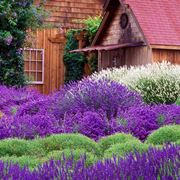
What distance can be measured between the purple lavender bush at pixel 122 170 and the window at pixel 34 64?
21541 millimetres

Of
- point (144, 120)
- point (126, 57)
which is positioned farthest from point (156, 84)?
point (126, 57)

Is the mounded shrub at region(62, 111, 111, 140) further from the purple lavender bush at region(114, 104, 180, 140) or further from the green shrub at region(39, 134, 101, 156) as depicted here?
the green shrub at region(39, 134, 101, 156)

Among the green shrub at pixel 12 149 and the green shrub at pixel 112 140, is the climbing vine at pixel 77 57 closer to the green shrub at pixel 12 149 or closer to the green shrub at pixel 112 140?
the green shrub at pixel 112 140

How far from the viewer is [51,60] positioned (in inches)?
1004

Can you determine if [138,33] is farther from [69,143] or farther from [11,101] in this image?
[69,143]

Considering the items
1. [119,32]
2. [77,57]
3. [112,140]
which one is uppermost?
[119,32]

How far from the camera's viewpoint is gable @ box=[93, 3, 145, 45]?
21.9 metres

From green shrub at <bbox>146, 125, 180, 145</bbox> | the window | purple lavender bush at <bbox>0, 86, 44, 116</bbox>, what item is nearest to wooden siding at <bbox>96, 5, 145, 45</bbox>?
the window

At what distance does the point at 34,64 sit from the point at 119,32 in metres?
4.22

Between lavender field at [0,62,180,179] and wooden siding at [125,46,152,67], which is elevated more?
wooden siding at [125,46,152,67]

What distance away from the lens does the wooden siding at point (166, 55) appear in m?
21.0

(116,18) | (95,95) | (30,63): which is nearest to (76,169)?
(95,95)

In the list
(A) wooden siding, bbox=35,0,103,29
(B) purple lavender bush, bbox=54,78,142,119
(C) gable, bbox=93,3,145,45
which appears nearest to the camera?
(B) purple lavender bush, bbox=54,78,142,119

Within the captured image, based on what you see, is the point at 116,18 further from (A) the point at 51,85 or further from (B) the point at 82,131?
(B) the point at 82,131
